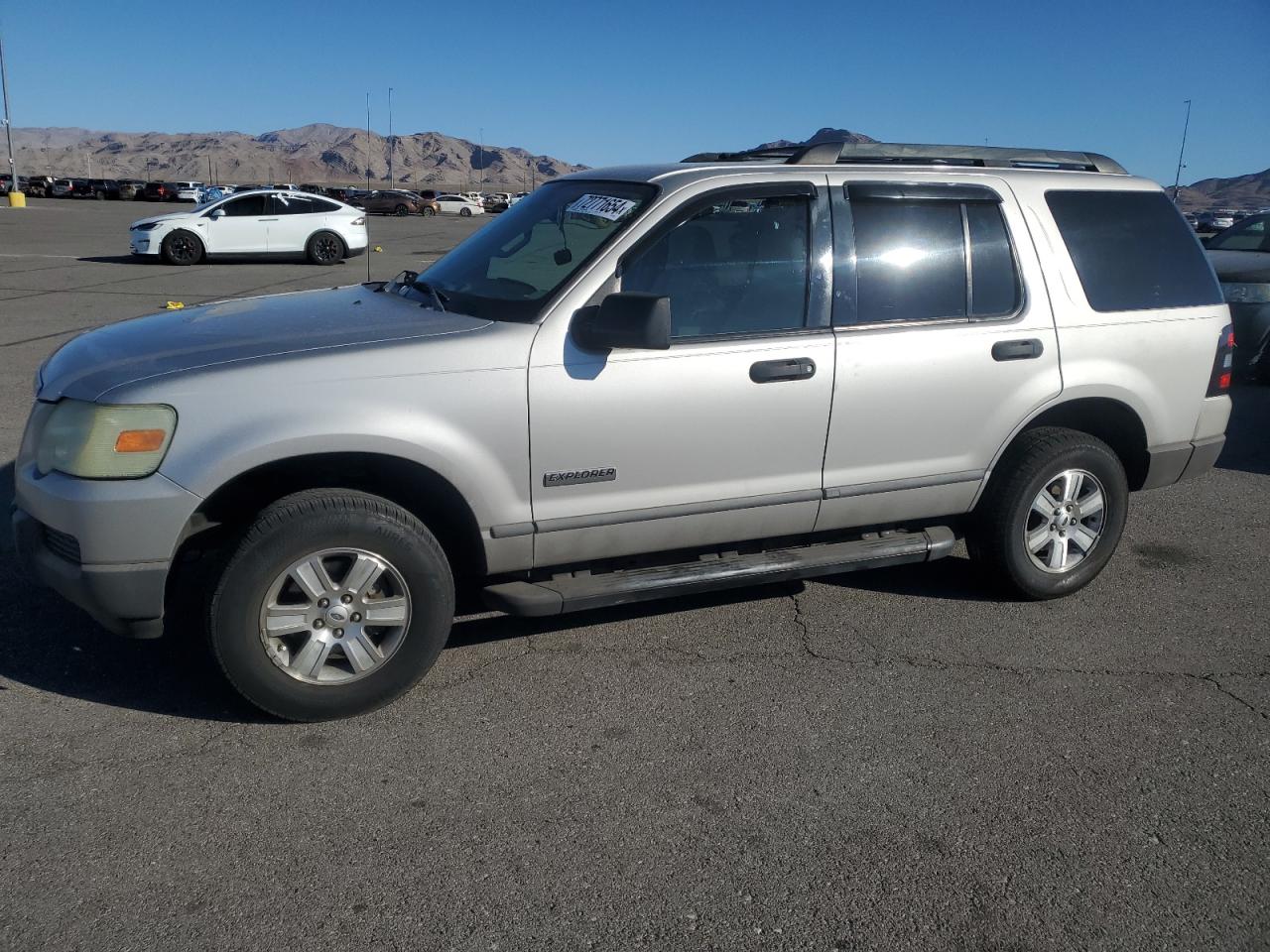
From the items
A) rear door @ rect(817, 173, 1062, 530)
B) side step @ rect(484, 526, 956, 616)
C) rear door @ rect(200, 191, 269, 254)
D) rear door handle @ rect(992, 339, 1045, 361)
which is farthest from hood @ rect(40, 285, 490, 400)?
rear door @ rect(200, 191, 269, 254)

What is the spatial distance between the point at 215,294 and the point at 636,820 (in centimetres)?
1463

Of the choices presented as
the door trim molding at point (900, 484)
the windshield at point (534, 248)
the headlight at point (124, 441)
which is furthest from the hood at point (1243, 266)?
the headlight at point (124, 441)

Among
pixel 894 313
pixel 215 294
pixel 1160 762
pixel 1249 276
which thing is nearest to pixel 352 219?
pixel 215 294

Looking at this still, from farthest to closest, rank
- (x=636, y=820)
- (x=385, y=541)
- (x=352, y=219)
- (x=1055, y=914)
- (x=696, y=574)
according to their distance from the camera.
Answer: (x=352, y=219), (x=696, y=574), (x=385, y=541), (x=636, y=820), (x=1055, y=914)

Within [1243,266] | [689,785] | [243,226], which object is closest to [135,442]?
[689,785]

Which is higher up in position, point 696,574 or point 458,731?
point 696,574

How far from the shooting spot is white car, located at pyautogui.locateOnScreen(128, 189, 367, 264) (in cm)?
2075

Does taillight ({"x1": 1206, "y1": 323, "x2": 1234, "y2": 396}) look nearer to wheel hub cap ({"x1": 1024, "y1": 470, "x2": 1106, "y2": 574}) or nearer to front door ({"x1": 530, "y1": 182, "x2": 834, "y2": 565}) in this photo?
wheel hub cap ({"x1": 1024, "y1": 470, "x2": 1106, "y2": 574})

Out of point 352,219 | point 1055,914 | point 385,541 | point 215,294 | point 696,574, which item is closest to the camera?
point 1055,914

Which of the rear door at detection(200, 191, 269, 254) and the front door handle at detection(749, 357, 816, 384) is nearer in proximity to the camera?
the front door handle at detection(749, 357, 816, 384)

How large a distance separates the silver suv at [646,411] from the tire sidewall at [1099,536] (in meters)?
0.01

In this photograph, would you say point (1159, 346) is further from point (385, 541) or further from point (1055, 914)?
point (385, 541)

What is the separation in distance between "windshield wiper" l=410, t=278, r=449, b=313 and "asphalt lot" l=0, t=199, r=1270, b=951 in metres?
1.36

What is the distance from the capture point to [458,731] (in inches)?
150
